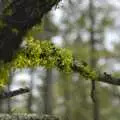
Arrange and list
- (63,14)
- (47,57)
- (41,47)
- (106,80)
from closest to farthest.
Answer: (41,47), (47,57), (106,80), (63,14)

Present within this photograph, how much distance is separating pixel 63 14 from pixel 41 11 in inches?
594

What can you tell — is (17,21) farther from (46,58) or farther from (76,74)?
(76,74)

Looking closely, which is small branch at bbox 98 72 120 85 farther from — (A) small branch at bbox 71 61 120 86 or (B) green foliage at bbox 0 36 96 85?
(B) green foliage at bbox 0 36 96 85

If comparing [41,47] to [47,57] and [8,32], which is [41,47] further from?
[8,32]

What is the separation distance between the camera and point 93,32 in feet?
65.0

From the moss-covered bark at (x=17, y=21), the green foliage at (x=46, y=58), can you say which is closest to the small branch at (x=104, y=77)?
the green foliage at (x=46, y=58)

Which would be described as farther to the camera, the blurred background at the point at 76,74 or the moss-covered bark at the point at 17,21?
the blurred background at the point at 76,74

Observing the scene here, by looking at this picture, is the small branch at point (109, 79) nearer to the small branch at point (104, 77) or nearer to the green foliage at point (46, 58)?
the small branch at point (104, 77)

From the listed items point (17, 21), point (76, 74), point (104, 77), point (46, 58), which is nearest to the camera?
point (17, 21)

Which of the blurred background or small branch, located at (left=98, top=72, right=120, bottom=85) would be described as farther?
the blurred background

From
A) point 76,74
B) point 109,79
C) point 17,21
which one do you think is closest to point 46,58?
point 109,79

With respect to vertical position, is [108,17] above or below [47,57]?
above

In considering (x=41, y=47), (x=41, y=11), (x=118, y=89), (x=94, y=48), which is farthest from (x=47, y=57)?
(x=118, y=89)

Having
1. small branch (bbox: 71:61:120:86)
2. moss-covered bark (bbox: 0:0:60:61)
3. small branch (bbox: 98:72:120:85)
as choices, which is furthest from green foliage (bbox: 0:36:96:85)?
moss-covered bark (bbox: 0:0:60:61)
